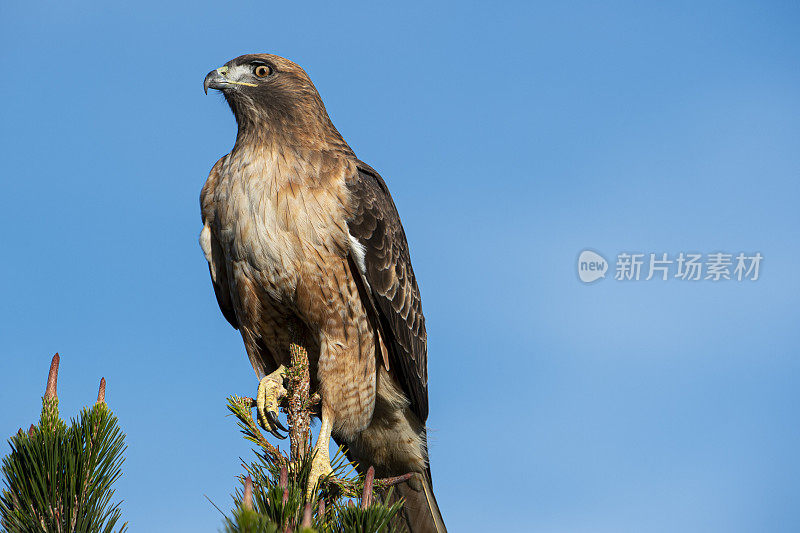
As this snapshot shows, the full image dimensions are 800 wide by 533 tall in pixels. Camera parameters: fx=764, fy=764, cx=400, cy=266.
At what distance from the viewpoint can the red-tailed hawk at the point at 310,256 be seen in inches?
206

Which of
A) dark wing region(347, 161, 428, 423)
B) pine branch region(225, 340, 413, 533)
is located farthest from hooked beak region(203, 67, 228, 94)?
pine branch region(225, 340, 413, 533)

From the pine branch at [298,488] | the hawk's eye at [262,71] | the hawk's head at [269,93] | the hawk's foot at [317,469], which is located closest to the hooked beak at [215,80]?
the hawk's head at [269,93]

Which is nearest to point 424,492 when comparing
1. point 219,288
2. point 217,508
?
point 219,288

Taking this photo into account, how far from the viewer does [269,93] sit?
5.86 meters

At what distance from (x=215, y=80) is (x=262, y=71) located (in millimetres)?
372

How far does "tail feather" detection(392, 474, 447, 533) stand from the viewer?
6352 mm

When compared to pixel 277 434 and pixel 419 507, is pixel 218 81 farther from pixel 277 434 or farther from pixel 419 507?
pixel 419 507

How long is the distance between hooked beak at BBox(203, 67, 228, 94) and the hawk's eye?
0.24 m

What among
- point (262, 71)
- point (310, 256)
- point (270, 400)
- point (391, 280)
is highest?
point (262, 71)

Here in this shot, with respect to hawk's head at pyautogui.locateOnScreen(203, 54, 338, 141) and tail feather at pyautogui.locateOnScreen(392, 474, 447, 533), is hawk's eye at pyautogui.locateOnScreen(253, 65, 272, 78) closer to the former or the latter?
hawk's head at pyautogui.locateOnScreen(203, 54, 338, 141)

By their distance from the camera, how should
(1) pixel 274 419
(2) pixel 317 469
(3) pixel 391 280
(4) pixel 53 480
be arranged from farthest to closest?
(3) pixel 391 280, (1) pixel 274 419, (2) pixel 317 469, (4) pixel 53 480

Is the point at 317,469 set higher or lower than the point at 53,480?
higher

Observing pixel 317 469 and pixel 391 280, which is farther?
pixel 391 280

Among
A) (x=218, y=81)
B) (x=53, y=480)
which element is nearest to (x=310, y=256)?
(x=218, y=81)
